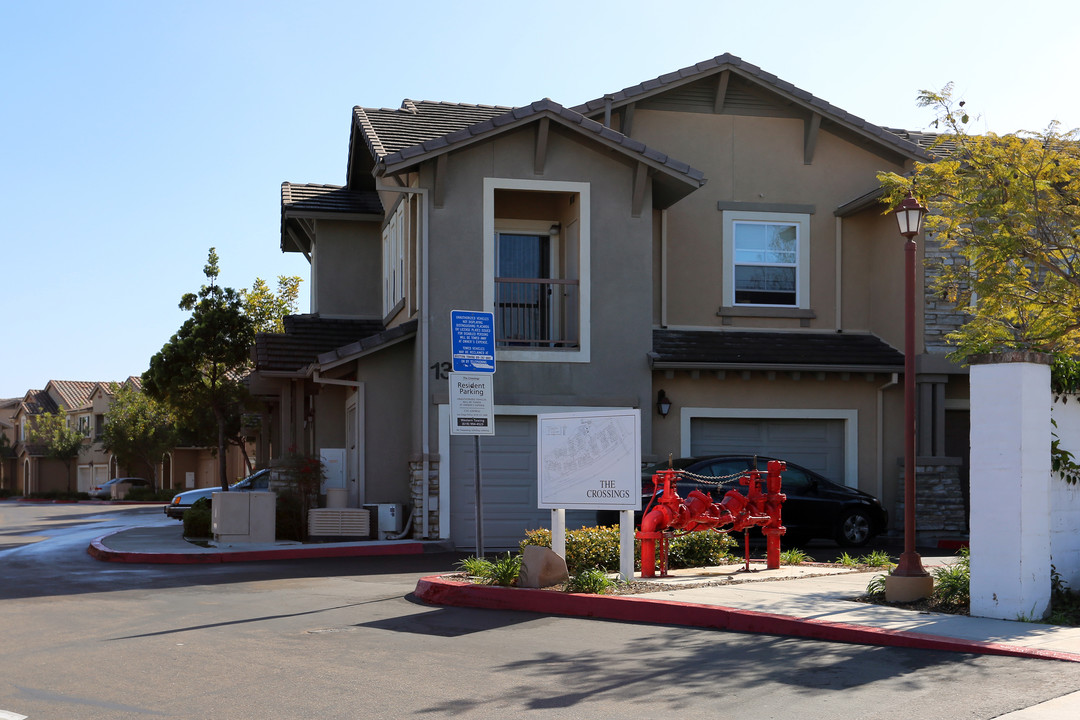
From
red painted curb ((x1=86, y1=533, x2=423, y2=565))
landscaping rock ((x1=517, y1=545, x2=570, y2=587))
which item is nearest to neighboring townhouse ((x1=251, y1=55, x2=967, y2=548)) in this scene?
red painted curb ((x1=86, y1=533, x2=423, y2=565))

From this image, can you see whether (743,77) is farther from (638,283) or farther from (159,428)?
(159,428)

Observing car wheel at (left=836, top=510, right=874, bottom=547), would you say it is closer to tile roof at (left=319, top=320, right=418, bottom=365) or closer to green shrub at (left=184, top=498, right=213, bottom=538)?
tile roof at (left=319, top=320, right=418, bottom=365)

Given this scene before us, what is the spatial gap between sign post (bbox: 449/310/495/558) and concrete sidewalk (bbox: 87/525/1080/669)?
167 cm

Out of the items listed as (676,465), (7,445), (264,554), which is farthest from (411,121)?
(7,445)

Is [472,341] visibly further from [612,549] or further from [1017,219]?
[1017,219]

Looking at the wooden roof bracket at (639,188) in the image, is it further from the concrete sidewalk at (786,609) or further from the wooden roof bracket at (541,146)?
the concrete sidewalk at (786,609)

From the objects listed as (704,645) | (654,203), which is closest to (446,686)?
(704,645)

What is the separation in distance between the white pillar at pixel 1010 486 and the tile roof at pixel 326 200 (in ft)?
51.2

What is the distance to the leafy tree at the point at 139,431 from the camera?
187 ft

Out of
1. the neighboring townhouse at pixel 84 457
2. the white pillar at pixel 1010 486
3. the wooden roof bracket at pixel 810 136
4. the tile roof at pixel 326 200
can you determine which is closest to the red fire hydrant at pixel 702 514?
the white pillar at pixel 1010 486

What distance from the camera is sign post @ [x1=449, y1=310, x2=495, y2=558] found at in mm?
12836

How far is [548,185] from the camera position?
18875mm

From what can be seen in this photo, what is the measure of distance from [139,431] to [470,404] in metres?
47.9

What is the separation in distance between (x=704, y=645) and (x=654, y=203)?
1292cm
